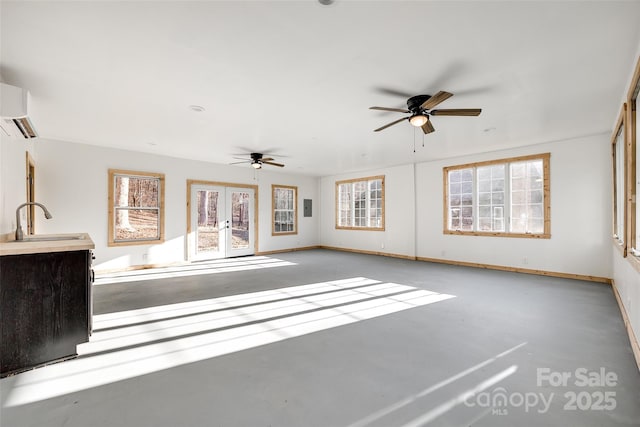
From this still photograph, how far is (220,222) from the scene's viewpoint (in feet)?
26.4

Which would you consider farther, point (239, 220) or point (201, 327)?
point (239, 220)

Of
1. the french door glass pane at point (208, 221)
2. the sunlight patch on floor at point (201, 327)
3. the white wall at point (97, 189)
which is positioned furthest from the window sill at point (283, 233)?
the sunlight patch on floor at point (201, 327)

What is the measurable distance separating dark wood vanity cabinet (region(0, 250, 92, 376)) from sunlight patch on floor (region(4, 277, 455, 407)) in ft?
0.46

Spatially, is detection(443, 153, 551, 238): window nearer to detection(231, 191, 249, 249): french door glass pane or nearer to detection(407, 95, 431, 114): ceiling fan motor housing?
detection(407, 95, 431, 114): ceiling fan motor housing

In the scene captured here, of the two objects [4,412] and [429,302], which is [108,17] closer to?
[4,412]

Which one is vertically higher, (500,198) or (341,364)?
(500,198)

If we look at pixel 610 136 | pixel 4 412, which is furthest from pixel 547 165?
pixel 4 412

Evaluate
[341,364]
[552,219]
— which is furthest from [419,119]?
[552,219]

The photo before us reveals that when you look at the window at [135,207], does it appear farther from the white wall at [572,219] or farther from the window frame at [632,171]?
the window frame at [632,171]

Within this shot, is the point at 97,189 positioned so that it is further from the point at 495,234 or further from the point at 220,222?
the point at 495,234

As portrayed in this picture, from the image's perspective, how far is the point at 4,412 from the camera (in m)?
1.76

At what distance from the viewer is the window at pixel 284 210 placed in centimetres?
941

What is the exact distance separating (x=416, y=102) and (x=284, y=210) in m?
6.78

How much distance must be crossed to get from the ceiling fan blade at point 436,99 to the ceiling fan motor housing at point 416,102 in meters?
0.06
